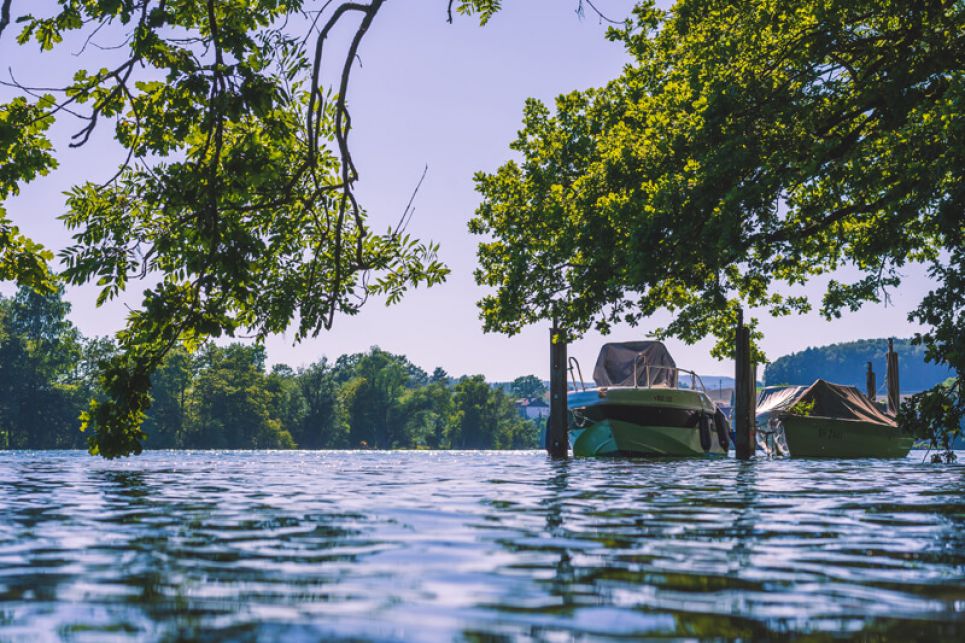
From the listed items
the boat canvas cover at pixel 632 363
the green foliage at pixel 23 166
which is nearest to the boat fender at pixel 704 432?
the boat canvas cover at pixel 632 363

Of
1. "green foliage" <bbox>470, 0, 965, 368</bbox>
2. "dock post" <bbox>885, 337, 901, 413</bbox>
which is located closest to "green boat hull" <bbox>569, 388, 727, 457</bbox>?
"green foliage" <bbox>470, 0, 965, 368</bbox>

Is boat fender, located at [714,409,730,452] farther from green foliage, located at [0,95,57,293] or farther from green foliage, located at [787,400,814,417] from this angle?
green foliage, located at [0,95,57,293]

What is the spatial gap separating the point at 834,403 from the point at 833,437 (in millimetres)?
1732

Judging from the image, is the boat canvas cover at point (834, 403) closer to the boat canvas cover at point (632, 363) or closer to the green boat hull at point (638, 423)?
the boat canvas cover at point (632, 363)

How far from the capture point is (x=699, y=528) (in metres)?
7.77

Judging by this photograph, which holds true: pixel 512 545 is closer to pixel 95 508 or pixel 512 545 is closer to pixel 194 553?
pixel 194 553

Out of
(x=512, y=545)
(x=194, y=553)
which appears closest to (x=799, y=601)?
(x=512, y=545)

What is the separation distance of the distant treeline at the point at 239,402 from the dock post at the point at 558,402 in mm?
51549

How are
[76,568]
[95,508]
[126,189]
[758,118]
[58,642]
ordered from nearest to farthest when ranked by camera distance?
[58,642] < [76,568] < [126,189] < [95,508] < [758,118]

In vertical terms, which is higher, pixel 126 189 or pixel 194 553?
pixel 126 189

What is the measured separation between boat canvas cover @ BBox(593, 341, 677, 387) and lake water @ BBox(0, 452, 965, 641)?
96.8ft

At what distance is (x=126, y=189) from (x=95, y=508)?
3.49 metres

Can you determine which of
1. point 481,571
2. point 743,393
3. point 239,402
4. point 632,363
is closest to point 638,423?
point 743,393

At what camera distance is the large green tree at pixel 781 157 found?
14109mm
